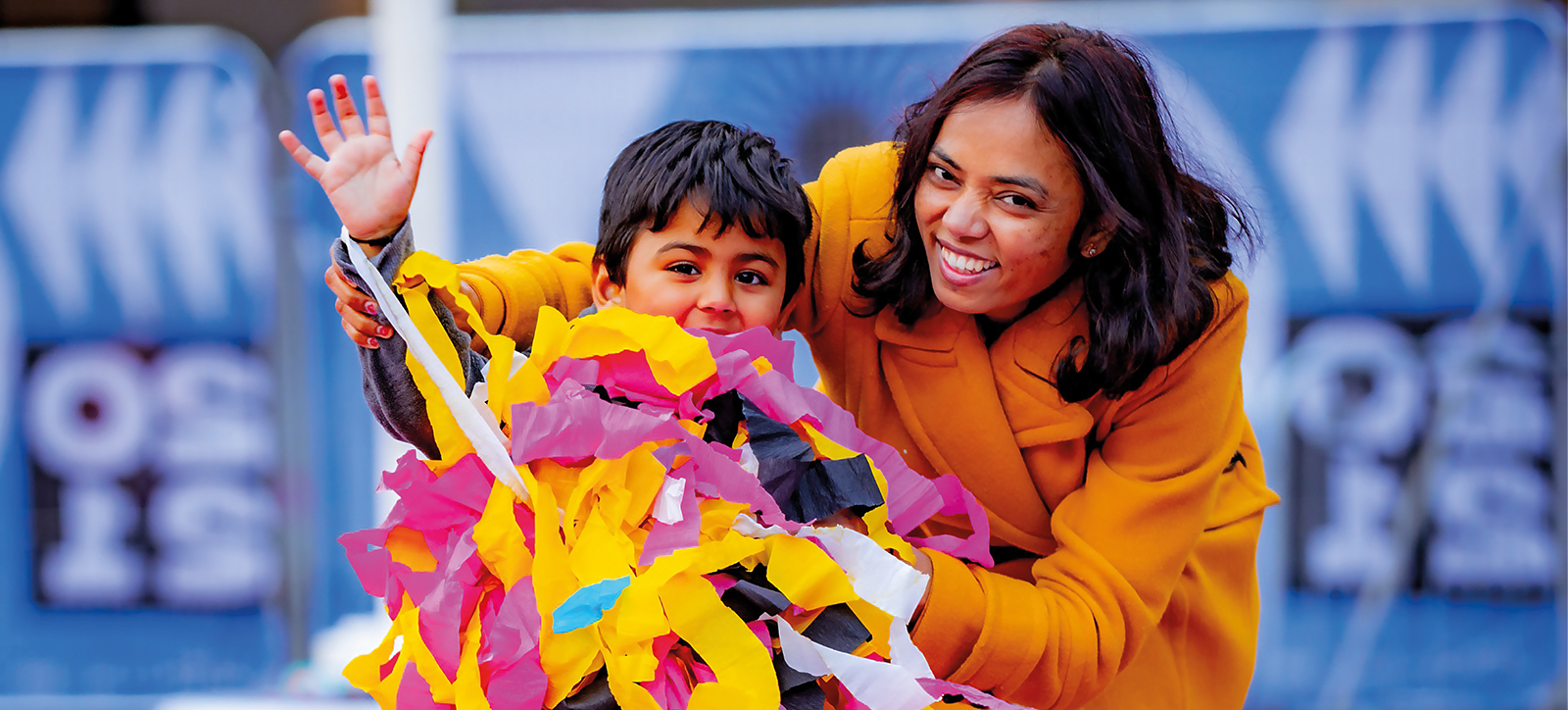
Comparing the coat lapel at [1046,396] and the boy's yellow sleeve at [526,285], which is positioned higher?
the boy's yellow sleeve at [526,285]

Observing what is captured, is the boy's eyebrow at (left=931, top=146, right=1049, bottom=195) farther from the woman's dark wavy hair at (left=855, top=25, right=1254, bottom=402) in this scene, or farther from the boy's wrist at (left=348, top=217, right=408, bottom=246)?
the boy's wrist at (left=348, top=217, right=408, bottom=246)

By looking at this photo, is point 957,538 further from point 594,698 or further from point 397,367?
point 397,367

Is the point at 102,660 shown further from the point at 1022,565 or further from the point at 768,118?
the point at 1022,565

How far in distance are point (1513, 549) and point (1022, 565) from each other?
8.70 ft

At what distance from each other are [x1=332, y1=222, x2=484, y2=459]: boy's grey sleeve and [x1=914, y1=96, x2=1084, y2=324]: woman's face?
544mm

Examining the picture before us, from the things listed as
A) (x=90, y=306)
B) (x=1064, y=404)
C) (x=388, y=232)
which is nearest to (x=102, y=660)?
(x=90, y=306)

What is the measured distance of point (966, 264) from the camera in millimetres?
1348

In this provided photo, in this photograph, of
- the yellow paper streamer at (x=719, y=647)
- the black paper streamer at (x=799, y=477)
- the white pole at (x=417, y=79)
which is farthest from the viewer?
the white pole at (x=417, y=79)

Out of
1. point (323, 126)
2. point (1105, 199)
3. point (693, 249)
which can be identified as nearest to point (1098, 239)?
point (1105, 199)

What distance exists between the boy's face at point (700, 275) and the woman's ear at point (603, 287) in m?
0.04

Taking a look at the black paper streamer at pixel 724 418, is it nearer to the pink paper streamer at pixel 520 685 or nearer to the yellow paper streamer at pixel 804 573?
the yellow paper streamer at pixel 804 573

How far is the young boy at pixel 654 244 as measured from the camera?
1.23 m

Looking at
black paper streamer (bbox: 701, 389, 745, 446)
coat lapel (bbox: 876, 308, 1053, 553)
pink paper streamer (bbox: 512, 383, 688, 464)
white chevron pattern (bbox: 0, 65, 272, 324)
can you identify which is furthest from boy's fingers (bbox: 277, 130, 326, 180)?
white chevron pattern (bbox: 0, 65, 272, 324)

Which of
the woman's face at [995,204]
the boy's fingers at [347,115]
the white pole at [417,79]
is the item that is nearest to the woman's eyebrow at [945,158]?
the woman's face at [995,204]
